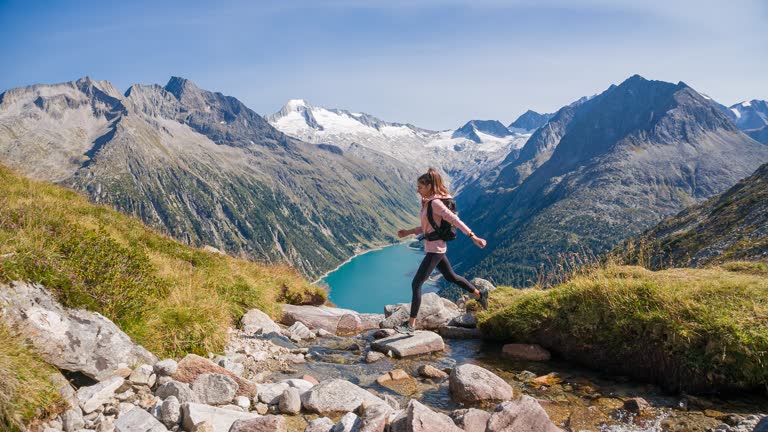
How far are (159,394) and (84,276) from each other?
10.3 feet

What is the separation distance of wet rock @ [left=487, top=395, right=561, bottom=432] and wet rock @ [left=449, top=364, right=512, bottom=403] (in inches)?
78.3

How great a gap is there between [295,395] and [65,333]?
398 cm

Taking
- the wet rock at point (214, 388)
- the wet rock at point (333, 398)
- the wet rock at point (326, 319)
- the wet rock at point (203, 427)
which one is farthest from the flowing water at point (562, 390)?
the wet rock at point (203, 427)

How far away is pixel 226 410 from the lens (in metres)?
6.86

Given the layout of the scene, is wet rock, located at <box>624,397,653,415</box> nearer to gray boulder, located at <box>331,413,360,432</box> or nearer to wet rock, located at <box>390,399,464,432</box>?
wet rock, located at <box>390,399,464,432</box>

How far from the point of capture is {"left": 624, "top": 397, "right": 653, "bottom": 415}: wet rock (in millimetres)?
7896

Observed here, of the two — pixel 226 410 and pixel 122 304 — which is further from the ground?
pixel 122 304

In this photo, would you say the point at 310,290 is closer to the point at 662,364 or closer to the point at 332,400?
the point at 332,400

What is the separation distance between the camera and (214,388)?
24.3 feet

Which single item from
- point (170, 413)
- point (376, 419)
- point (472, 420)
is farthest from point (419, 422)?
point (170, 413)

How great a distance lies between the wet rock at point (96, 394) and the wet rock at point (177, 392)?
0.65 m

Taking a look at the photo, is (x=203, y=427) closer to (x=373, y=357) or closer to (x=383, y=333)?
(x=373, y=357)

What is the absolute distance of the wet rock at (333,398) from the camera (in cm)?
757

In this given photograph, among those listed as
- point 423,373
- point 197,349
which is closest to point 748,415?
point 423,373
